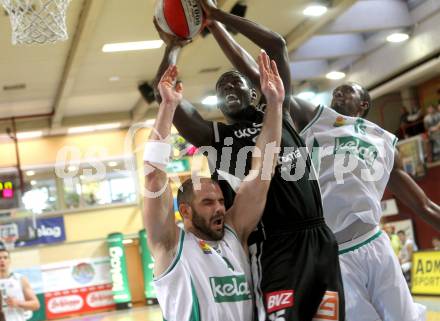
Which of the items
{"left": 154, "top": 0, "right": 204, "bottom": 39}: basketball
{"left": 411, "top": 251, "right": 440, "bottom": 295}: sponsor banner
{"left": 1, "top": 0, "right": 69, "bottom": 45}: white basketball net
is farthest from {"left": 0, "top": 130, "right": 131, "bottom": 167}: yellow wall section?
{"left": 154, "top": 0, "right": 204, "bottom": 39}: basketball

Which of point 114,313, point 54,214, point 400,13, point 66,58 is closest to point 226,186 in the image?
point 66,58

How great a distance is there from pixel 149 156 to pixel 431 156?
14252mm

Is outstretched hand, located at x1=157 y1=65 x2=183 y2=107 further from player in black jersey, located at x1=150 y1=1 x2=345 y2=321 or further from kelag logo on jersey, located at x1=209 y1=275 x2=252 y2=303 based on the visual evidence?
kelag logo on jersey, located at x1=209 y1=275 x2=252 y2=303

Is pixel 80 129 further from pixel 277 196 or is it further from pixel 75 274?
pixel 277 196

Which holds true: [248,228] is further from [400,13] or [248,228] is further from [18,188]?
[18,188]

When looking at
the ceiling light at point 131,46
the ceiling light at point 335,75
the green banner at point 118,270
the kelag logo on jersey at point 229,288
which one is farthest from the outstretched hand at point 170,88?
the green banner at point 118,270

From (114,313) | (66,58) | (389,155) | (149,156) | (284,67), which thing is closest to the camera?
(149,156)

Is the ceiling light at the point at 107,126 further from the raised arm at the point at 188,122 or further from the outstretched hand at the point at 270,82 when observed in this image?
the outstretched hand at the point at 270,82

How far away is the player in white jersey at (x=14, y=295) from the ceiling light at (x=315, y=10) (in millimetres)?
6709

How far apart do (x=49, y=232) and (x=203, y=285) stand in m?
16.9

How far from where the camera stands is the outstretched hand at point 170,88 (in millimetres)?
3379

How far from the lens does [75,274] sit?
1941cm

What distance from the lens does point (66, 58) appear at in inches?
531

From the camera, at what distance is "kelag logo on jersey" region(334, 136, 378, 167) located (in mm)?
4504
